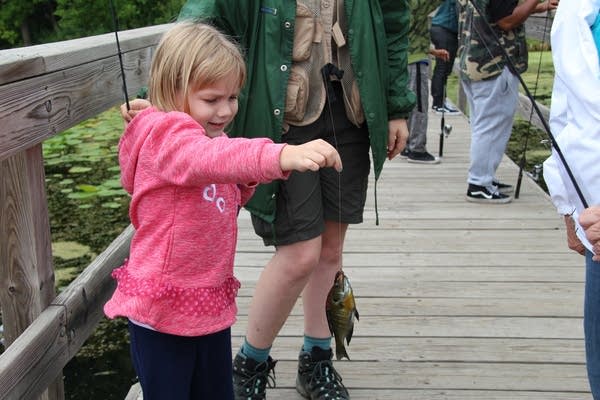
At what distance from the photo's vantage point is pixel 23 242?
204cm

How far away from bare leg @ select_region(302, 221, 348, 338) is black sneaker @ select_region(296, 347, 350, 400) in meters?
0.07

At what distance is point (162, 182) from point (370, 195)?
3.51 meters

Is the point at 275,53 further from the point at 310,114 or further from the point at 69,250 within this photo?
the point at 69,250

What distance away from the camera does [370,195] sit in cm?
506

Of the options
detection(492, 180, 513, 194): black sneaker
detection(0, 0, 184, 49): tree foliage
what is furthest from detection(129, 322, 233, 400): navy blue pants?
detection(0, 0, 184, 49): tree foliage

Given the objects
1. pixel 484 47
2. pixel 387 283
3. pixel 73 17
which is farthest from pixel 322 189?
pixel 73 17

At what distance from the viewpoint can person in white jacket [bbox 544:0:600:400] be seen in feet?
4.87

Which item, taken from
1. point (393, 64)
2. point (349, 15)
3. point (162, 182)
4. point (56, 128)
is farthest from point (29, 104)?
point (393, 64)

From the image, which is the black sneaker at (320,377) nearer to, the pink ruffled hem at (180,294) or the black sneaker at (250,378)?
the black sneaker at (250,378)

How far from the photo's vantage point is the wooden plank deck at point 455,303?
103 inches

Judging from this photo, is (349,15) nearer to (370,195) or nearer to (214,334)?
(214,334)

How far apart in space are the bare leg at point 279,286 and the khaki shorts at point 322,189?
0.04 metres

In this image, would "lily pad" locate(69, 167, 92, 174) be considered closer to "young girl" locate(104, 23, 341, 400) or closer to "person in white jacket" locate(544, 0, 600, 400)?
"young girl" locate(104, 23, 341, 400)

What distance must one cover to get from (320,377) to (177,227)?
3.19 feet
